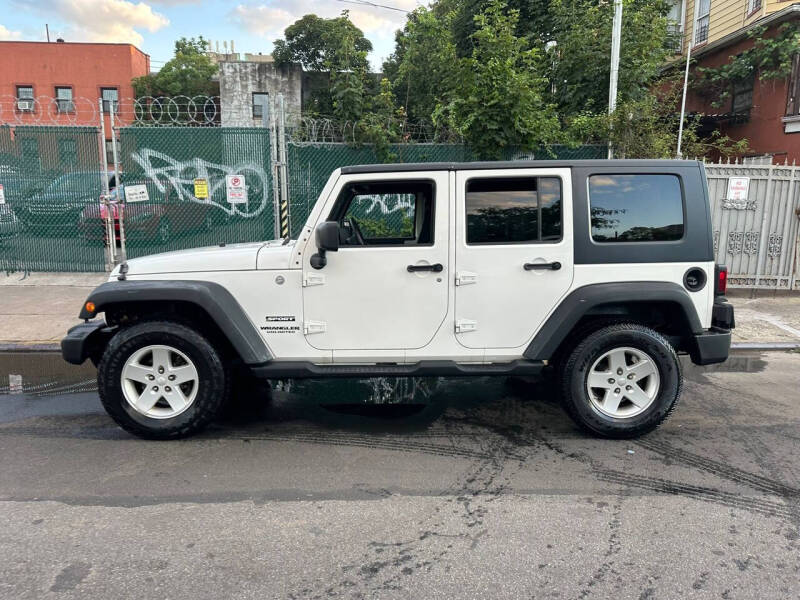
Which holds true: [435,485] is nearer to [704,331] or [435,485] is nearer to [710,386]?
[704,331]

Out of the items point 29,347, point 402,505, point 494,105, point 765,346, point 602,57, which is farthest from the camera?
point 602,57

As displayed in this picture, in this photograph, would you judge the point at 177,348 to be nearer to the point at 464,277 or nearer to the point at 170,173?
the point at 464,277

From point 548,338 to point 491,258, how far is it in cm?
71

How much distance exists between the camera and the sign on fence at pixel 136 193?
31.0 feet

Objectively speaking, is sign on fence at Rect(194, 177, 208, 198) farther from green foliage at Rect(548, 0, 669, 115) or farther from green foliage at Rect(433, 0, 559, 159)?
green foliage at Rect(548, 0, 669, 115)

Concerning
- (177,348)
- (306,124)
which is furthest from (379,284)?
(306,124)

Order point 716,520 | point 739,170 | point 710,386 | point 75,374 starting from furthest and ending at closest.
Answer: point 739,170, point 75,374, point 710,386, point 716,520

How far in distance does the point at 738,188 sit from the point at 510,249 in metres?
6.95

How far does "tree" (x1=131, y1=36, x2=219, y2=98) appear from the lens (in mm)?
34938

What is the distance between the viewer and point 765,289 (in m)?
9.69

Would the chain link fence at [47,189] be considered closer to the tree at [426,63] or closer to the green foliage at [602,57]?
the tree at [426,63]

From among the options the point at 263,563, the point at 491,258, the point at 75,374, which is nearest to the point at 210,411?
the point at 263,563

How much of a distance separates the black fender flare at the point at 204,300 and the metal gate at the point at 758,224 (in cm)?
797

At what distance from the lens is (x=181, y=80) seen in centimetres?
3722
